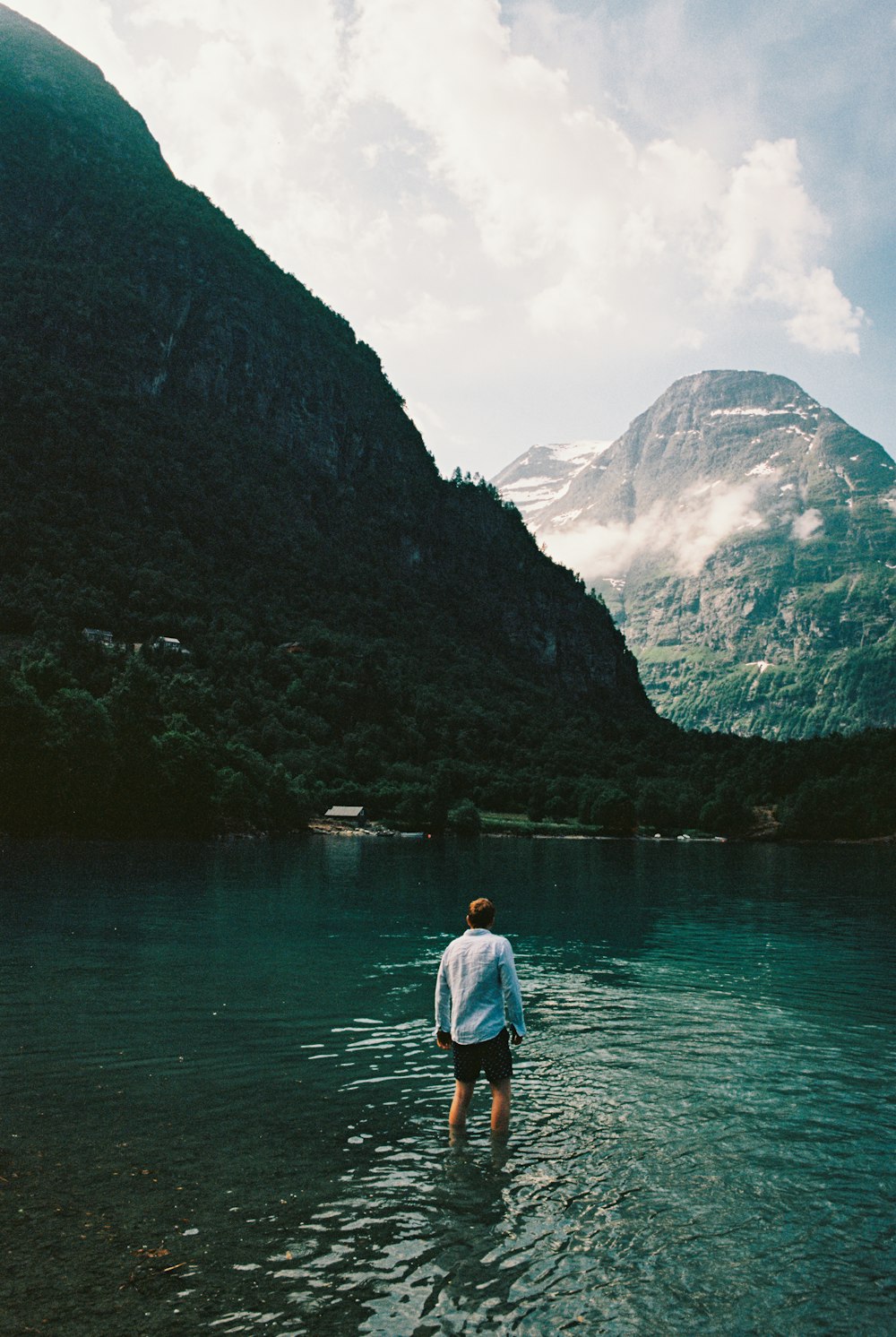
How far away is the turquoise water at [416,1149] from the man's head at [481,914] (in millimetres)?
3485

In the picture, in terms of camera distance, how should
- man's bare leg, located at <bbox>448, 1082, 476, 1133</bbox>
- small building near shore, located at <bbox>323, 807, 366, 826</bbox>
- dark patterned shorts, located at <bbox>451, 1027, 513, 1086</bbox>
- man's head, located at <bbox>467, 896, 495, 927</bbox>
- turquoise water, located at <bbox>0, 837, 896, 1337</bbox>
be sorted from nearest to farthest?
turquoise water, located at <bbox>0, 837, 896, 1337</bbox>
dark patterned shorts, located at <bbox>451, 1027, 513, 1086</bbox>
man's head, located at <bbox>467, 896, 495, 927</bbox>
man's bare leg, located at <bbox>448, 1082, 476, 1133</bbox>
small building near shore, located at <bbox>323, 807, 366, 826</bbox>

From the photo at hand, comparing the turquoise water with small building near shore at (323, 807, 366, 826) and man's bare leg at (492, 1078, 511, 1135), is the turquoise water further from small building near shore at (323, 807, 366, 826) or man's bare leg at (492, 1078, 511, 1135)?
small building near shore at (323, 807, 366, 826)

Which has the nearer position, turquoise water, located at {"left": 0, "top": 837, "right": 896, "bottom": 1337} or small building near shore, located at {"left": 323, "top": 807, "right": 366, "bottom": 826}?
turquoise water, located at {"left": 0, "top": 837, "right": 896, "bottom": 1337}

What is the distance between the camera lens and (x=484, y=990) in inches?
589

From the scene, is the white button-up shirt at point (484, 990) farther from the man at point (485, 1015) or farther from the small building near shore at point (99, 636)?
the small building near shore at point (99, 636)

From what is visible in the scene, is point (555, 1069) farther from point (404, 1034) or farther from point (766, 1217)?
point (766, 1217)

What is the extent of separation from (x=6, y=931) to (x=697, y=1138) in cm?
3081

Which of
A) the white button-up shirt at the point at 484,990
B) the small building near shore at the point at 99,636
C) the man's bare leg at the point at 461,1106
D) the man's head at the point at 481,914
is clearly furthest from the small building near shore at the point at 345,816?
the white button-up shirt at the point at 484,990

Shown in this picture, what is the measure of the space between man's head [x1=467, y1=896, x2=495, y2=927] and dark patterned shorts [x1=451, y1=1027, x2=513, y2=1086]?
1.72 m

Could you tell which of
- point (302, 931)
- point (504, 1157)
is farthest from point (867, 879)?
point (504, 1157)

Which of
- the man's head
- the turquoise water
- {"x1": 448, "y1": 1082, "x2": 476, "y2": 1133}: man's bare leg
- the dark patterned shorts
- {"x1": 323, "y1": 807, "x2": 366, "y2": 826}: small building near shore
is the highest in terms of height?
the man's head

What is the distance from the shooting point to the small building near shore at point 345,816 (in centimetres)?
17550

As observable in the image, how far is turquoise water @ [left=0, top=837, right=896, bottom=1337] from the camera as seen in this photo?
1005 centimetres

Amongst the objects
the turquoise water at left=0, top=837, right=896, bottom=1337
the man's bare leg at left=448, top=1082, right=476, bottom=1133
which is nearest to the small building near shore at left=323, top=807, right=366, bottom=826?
the turquoise water at left=0, top=837, right=896, bottom=1337
